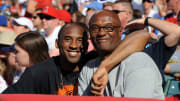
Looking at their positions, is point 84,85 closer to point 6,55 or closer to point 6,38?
point 6,55

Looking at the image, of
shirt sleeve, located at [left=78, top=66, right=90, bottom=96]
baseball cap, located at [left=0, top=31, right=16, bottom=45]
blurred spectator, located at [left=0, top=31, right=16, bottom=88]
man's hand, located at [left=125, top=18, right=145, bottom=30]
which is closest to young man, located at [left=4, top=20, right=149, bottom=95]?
shirt sleeve, located at [left=78, top=66, right=90, bottom=96]

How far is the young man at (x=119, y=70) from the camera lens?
7.20ft

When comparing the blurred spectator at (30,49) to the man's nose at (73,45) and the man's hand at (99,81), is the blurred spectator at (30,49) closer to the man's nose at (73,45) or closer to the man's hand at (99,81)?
the man's nose at (73,45)

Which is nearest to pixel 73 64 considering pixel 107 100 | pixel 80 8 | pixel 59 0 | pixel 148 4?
pixel 107 100

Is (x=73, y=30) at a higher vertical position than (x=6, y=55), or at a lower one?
higher

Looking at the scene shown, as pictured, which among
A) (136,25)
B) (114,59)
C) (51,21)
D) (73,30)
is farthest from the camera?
(51,21)

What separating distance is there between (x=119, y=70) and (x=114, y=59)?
10 centimetres

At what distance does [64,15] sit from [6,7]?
702 cm

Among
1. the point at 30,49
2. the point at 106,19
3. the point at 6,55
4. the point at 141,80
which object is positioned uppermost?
the point at 106,19

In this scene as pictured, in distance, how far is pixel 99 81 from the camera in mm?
2346

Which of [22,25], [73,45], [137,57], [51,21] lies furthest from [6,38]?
[137,57]

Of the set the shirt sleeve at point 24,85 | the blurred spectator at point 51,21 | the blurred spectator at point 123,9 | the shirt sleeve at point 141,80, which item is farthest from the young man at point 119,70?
the blurred spectator at point 51,21

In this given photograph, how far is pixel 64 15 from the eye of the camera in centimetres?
645

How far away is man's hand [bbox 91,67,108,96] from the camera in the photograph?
2.34m
